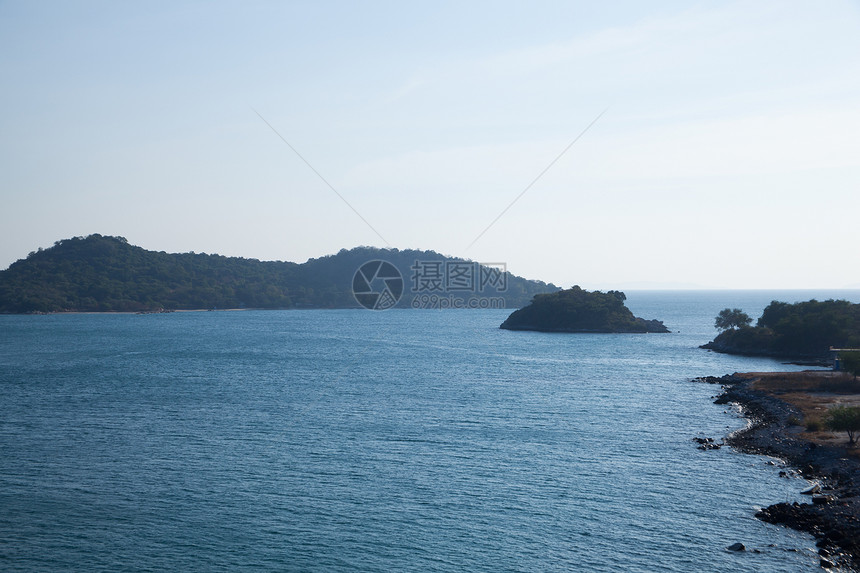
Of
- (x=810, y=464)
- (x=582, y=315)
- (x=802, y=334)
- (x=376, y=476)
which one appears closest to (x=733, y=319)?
(x=802, y=334)

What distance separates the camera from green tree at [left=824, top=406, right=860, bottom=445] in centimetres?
3462

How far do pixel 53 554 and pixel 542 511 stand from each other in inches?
756

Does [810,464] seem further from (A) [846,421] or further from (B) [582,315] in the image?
(B) [582,315]

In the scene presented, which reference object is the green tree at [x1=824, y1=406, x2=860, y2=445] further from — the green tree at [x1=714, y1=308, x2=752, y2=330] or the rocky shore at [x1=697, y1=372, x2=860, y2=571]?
the green tree at [x1=714, y1=308, x2=752, y2=330]

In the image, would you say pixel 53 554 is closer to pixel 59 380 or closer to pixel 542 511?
pixel 542 511

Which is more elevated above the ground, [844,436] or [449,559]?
[844,436]

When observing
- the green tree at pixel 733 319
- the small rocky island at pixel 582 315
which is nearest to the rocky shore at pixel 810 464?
the green tree at pixel 733 319

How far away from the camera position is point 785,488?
29.8 meters

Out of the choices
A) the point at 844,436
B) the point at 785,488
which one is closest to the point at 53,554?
the point at 785,488

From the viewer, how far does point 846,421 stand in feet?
114

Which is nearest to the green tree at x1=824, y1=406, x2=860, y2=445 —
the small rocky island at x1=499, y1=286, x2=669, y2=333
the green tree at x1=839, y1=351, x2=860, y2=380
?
the green tree at x1=839, y1=351, x2=860, y2=380

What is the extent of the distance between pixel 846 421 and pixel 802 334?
5602 centimetres

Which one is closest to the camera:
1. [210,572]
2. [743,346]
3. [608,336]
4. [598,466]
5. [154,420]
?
[210,572]

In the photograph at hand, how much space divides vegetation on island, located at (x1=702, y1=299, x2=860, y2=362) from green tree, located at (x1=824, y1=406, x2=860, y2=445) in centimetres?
4565
